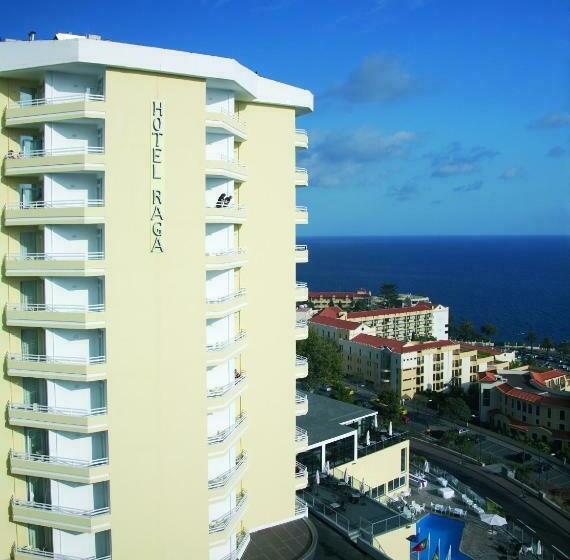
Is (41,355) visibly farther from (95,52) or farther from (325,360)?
(325,360)

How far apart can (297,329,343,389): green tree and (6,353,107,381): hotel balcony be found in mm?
47742

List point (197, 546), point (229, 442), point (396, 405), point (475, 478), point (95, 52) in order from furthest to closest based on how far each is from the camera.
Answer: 1. point (396, 405)
2. point (475, 478)
3. point (229, 442)
4. point (197, 546)
5. point (95, 52)

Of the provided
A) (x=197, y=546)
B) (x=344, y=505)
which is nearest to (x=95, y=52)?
(x=197, y=546)

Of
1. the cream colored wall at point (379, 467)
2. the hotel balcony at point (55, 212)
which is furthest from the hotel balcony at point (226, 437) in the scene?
the cream colored wall at point (379, 467)

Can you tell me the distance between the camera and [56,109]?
56.1 feet

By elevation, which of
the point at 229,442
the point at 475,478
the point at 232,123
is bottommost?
the point at 475,478

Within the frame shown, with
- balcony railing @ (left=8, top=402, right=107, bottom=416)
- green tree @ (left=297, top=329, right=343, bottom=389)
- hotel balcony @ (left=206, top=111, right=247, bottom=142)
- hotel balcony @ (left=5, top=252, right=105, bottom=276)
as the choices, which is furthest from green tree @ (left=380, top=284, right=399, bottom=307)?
hotel balcony @ (left=5, top=252, right=105, bottom=276)

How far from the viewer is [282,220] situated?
2270cm

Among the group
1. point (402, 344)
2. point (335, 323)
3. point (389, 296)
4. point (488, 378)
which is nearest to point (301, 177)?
point (488, 378)

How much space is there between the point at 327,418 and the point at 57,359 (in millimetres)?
22479

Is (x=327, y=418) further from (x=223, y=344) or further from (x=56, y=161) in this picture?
(x=56, y=161)

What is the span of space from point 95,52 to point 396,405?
43.8 m

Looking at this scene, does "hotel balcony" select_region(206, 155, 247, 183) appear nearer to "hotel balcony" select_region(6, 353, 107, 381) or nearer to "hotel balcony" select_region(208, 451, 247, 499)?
"hotel balcony" select_region(6, 353, 107, 381)

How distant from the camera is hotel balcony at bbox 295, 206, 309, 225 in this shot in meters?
23.5
